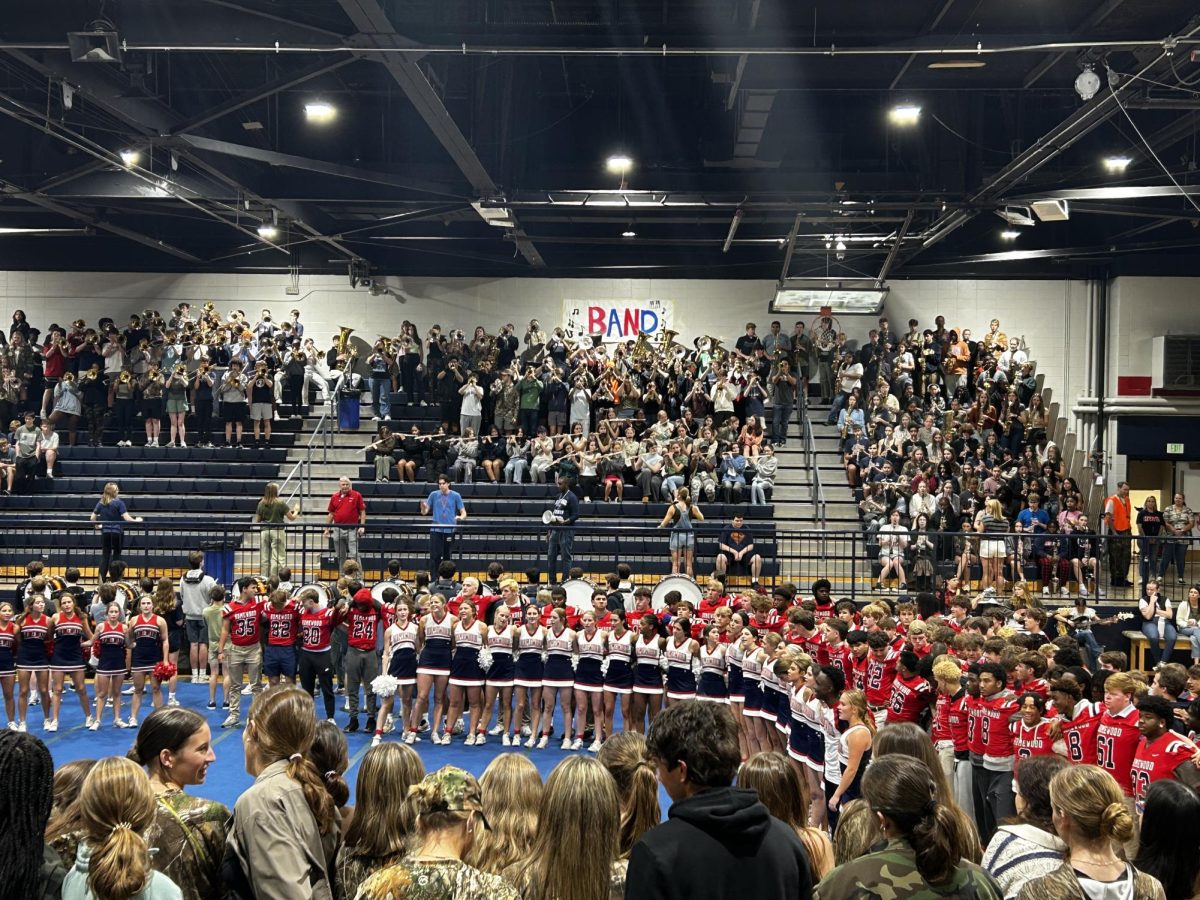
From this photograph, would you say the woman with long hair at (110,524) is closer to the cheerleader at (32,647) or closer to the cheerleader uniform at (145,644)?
the cheerleader at (32,647)

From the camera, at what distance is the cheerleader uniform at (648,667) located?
13.6 meters

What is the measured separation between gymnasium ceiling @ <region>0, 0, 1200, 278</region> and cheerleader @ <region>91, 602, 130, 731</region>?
6922 millimetres

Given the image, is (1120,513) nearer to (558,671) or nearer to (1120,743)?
(558,671)

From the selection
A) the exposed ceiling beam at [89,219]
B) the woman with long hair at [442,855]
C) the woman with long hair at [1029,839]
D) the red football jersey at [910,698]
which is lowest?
the red football jersey at [910,698]

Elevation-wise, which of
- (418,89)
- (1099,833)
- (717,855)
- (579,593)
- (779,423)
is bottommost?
(579,593)

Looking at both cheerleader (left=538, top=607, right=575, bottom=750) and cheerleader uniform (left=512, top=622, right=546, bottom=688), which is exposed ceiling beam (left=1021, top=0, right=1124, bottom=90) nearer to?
cheerleader (left=538, top=607, right=575, bottom=750)

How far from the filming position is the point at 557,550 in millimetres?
20500

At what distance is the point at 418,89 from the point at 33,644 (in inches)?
344

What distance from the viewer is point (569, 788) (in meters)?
4.14

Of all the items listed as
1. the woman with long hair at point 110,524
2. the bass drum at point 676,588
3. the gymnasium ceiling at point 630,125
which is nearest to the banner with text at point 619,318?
the gymnasium ceiling at point 630,125

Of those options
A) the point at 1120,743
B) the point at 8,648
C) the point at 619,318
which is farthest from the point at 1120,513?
the point at 8,648

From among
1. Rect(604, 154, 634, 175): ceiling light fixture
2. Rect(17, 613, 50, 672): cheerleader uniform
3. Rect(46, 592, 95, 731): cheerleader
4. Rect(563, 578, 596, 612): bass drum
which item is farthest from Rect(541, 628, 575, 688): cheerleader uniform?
Rect(604, 154, 634, 175): ceiling light fixture

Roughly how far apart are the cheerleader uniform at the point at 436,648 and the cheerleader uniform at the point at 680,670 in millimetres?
2827

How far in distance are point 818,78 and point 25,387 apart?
21606 mm
